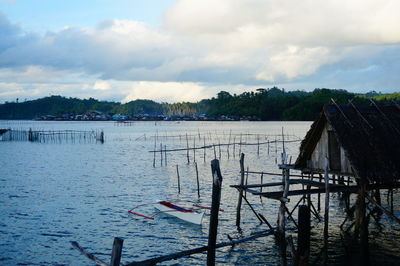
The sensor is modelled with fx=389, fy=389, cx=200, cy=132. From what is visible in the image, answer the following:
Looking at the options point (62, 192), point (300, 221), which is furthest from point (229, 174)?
point (300, 221)

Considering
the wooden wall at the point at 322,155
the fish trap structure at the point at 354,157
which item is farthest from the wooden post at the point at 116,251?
the wooden wall at the point at 322,155

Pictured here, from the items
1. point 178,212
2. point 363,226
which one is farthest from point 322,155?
point 178,212

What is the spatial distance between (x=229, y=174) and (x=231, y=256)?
1928 centimetres

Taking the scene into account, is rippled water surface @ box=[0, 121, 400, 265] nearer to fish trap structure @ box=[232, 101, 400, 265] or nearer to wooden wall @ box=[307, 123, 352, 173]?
fish trap structure @ box=[232, 101, 400, 265]

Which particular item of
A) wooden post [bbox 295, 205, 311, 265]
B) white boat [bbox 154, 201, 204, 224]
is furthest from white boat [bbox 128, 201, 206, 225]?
wooden post [bbox 295, 205, 311, 265]

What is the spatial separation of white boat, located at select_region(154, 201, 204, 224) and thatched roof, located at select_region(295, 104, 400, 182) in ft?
17.5

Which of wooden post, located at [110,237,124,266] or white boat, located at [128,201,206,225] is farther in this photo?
white boat, located at [128,201,206,225]

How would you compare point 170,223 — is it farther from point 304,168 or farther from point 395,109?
point 395,109

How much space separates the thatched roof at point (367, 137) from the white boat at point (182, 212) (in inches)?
210

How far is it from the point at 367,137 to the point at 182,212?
8.53 meters

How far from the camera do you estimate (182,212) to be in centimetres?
1773

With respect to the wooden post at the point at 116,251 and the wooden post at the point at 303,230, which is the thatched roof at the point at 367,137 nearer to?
the wooden post at the point at 303,230

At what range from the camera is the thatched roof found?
42.5ft

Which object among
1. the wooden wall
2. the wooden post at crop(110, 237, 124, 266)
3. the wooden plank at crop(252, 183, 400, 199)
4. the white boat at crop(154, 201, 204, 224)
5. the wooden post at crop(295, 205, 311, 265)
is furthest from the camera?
the white boat at crop(154, 201, 204, 224)
